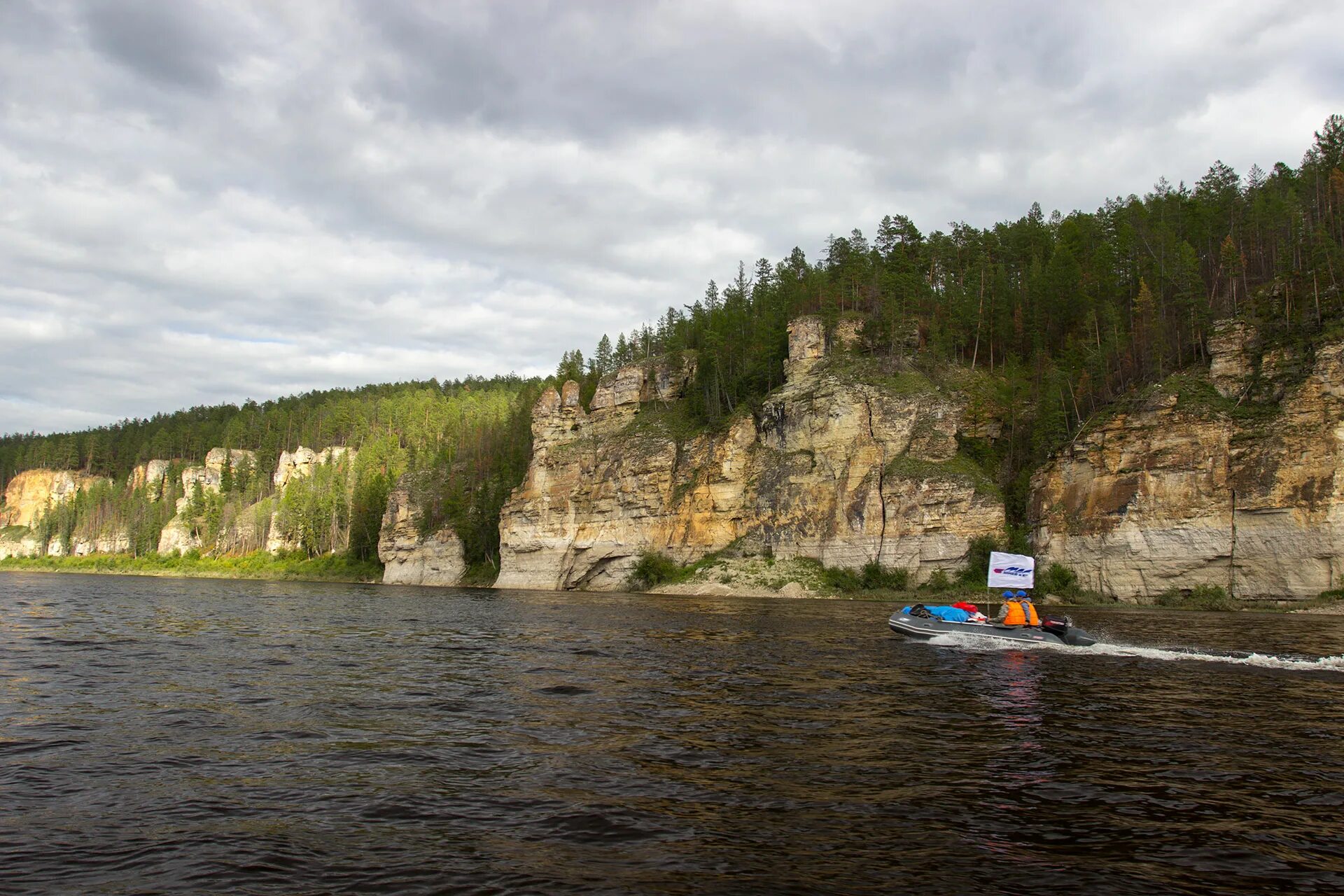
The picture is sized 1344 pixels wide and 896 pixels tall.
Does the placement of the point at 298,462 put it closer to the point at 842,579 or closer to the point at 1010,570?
the point at 842,579

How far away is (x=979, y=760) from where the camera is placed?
42.2 ft

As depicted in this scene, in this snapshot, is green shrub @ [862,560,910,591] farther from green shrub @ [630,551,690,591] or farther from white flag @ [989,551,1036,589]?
white flag @ [989,551,1036,589]

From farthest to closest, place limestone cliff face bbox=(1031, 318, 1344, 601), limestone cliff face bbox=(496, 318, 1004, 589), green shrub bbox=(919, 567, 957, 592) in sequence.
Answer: limestone cliff face bbox=(496, 318, 1004, 589) → green shrub bbox=(919, 567, 957, 592) → limestone cliff face bbox=(1031, 318, 1344, 601)

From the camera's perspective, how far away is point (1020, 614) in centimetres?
3008

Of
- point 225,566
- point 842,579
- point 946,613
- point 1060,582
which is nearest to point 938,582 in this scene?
point 842,579

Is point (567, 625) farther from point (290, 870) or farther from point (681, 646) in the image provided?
point (290, 870)

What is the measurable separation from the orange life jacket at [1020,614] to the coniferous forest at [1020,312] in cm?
3563

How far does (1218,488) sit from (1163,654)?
33.1 metres

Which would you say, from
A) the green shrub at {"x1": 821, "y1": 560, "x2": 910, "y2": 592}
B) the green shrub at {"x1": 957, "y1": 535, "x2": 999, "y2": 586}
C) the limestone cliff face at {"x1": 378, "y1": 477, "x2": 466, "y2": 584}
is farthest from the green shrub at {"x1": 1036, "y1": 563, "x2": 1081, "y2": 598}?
the limestone cliff face at {"x1": 378, "y1": 477, "x2": 466, "y2": 584}

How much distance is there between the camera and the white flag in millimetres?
31906

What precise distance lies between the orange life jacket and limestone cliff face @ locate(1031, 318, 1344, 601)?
28.6 m

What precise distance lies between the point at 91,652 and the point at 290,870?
2161cm

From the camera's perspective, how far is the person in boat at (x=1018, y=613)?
30.0 metres

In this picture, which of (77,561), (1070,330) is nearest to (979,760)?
(1070,330)
